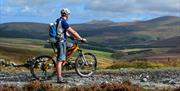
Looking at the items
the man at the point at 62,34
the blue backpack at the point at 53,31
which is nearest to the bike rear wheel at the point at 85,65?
the man at the point at 62,34

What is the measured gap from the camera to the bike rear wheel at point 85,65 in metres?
18.7

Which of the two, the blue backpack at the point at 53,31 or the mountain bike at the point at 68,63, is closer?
the blue backpack at the point at 53,31

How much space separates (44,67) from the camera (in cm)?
1809

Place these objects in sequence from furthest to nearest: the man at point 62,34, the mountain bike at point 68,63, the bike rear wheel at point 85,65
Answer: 1. the bike rear wheel at point 85,65
2. the mountain bike at point 68,63
3. the man at point 62,34

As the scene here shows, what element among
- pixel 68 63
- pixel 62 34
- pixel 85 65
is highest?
pixel 62 34

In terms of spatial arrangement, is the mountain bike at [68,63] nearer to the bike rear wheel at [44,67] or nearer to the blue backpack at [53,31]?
the bike rear wheel at [44,67]

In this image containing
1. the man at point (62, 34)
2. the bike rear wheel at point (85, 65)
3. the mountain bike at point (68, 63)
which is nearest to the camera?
the man at point (62, 34)

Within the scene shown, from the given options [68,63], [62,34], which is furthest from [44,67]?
[62,34]

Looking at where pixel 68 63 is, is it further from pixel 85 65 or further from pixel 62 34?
pixel 62 34

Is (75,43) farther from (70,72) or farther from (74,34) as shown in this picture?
(70,72)

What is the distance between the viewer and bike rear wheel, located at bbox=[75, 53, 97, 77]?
18688 millimetres

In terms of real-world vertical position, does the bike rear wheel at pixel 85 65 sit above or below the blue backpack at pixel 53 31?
below

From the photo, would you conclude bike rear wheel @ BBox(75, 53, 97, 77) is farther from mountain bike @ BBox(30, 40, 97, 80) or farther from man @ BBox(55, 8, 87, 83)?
man @ BBox(55, 8, 87, 83)

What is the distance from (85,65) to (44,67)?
168cm
